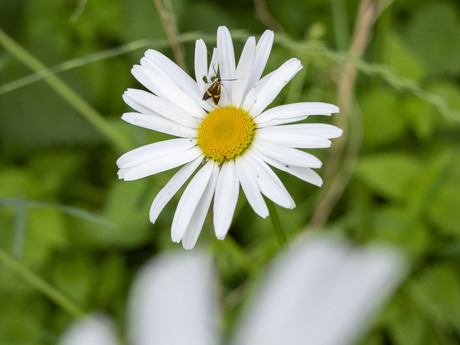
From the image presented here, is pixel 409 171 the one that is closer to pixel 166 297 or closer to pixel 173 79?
pixel 173 79

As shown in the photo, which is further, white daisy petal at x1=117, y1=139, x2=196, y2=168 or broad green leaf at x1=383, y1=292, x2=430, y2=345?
broad green leaf at x1=383, y1=292, x2=430, y2=345

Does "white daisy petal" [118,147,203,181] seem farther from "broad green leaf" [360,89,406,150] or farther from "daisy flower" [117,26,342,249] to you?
"broad green leaf" [360,89,406,150]

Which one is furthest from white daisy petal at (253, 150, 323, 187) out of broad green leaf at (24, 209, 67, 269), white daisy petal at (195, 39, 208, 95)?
broad green leaf at (24, 209, 67, 269)

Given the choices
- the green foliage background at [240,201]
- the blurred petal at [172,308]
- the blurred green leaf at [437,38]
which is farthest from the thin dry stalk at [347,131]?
the blurred petal at [172,308]

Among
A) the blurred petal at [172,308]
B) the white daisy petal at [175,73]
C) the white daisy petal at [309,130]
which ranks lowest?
the blurred petal at [172,308]

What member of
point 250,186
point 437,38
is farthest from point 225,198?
point 437,38

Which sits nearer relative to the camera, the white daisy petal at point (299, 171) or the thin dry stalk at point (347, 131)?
the white daisy petal at point (299, 171)

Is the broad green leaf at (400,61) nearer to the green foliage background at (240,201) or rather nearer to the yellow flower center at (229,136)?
the green foliage background at (240,201)
